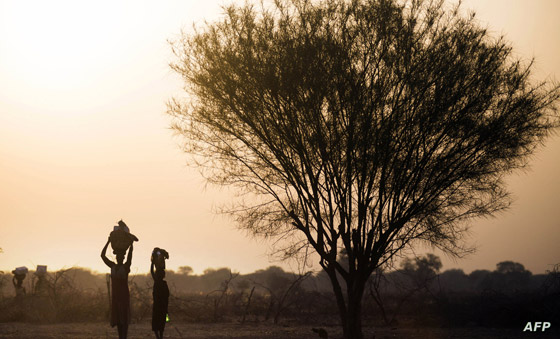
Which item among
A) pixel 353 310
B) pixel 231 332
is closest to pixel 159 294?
pixel 353 310

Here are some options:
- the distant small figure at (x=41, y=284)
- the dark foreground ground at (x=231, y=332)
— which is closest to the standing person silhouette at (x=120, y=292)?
the dark foreground ground at (x=231, y=332)

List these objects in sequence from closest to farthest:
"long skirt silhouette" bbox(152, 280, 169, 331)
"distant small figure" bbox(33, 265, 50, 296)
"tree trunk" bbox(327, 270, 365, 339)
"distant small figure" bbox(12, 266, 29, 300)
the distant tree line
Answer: "long skirt silhouette" bbox(152, 280, 169, 331) < "tree trunk" bbox(327, 270, 365, 339) < the distant tree line < "distant small figure" bbox(33, 265, 50, 296) < "distant small figure" bbox(12, 266, 29, 300)

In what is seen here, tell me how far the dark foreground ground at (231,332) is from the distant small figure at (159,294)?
367 cm

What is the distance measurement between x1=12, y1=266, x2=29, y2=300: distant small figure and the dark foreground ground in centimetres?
306

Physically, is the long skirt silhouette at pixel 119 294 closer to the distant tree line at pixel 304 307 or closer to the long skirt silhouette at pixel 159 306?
the long skirt silhouette at pixel 159 306

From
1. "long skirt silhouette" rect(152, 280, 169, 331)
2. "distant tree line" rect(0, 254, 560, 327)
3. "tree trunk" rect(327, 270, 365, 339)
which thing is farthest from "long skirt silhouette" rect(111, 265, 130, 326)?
"distant tree line" rect(0, 254, 560, 327)

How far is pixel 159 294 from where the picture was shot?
54.9ft

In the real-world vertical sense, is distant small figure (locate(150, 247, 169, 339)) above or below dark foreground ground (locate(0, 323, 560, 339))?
above

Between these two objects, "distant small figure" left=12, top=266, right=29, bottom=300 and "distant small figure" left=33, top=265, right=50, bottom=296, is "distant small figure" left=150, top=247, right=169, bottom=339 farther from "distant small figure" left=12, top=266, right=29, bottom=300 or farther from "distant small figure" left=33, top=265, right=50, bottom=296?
"distant small figure" left=12, top=266, right=29, bottom=300

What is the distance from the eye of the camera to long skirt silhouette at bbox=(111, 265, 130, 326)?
49.5 feet

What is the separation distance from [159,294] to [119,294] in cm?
175

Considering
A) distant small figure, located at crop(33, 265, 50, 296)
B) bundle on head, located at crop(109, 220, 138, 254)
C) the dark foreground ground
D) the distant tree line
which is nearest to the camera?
bundle on head, located at crop(109, 220, 138, 254)

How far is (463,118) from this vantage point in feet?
63.2

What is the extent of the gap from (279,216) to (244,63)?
4.67 metres
